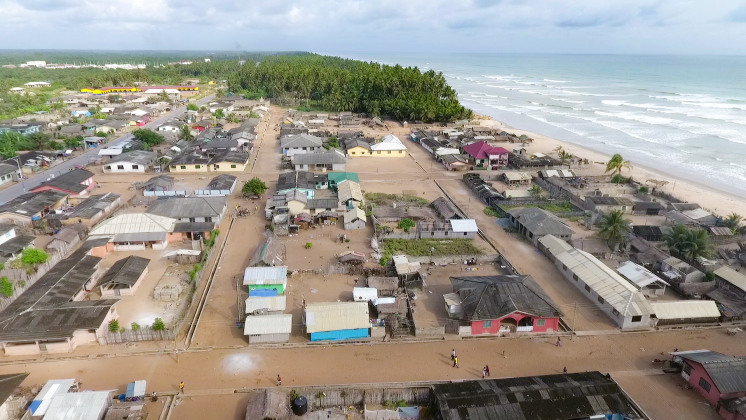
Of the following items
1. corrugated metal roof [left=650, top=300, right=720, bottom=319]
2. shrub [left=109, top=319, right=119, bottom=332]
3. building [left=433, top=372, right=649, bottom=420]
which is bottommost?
shrub [left=109, top=319, right=119, bottom=332]

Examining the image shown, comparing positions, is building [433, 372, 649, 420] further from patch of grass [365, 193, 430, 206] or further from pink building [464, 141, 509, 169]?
pink building [464, 141, 509, 169]

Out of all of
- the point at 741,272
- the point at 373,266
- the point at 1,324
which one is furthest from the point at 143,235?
the point at 741,272

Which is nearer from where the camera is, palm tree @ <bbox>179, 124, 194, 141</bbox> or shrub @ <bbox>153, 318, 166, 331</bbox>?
shrub @ <bbox>153, 318, 166, 331</bbox>

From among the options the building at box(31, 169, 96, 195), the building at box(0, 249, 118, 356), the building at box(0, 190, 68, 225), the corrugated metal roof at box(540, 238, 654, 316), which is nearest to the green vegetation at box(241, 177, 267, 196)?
the building at box(31, 169, 96, 195)

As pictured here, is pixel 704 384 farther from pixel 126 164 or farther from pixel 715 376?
pixel 126 164

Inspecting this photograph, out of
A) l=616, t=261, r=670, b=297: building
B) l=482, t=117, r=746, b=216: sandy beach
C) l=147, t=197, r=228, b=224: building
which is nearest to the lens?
l=616, t=261, r=670, b=297: building

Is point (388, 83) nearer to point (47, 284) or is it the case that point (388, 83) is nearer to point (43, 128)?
point (43, 128)

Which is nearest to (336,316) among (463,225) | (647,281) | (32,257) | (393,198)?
(463,225)

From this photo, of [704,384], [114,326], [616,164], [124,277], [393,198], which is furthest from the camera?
[616,164]
